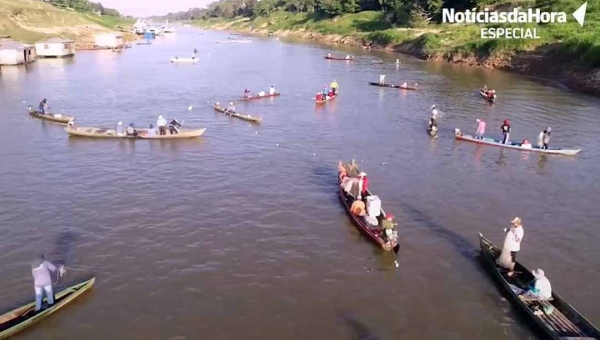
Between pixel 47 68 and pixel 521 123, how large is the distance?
231 ft

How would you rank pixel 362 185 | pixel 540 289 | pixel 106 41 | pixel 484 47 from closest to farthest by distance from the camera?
pixel 540 289
pixel 362 185
pixel 484 47
pixel 106 41

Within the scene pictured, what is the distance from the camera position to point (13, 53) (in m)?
76.0

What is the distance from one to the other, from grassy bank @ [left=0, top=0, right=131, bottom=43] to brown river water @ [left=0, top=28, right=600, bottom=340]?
70251mm

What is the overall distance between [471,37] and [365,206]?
82.3m

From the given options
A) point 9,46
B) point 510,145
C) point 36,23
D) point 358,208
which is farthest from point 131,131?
point 36,23

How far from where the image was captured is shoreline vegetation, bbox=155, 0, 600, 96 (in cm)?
6881

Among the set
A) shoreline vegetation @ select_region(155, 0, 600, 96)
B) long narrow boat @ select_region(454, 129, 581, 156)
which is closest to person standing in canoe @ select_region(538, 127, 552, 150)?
long narrow boat @ select_region(454, 129, 581, 156)

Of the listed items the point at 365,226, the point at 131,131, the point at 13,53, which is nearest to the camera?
the point at 365,226

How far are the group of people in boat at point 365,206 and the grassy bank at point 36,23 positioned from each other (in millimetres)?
101102

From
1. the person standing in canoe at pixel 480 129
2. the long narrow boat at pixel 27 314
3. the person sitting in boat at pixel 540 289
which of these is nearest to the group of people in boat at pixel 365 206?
the person sitting in boat at pixel 540 289

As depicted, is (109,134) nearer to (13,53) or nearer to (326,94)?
(326,94)

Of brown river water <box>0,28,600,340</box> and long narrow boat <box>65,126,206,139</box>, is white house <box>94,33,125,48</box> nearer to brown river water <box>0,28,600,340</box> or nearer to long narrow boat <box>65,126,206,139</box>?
brown river water <box>0,28,600,340</box>

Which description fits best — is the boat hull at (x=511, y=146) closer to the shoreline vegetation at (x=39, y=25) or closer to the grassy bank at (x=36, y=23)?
the shoreline vegetation at (x=39, y=25)

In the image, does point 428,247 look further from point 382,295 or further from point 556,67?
point 556,67
